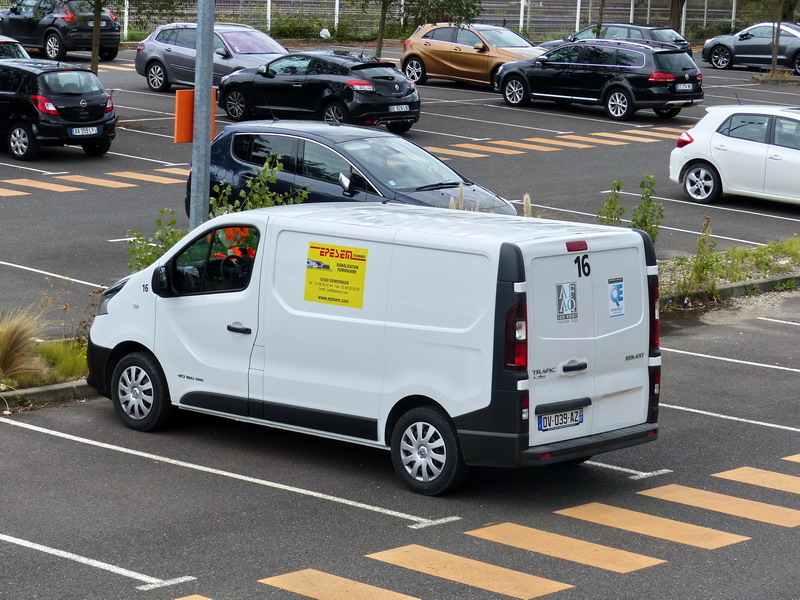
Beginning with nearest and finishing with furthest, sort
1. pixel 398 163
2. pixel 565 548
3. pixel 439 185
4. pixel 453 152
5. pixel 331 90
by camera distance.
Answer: pixel 565 548
pixel 439 185
pixel 398 163
pixel 453 152
pixel 331 90

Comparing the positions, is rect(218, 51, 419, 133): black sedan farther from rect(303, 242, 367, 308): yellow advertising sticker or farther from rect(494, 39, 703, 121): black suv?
rect(303, 242, 367, 308): yellow advertising sticker

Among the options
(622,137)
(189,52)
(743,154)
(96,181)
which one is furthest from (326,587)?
(189,52)

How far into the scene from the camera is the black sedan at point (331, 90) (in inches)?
1041

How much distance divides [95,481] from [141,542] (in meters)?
1.28

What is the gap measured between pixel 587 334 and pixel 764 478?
1811 millimetres

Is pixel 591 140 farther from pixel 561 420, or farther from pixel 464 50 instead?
pixel 561 420

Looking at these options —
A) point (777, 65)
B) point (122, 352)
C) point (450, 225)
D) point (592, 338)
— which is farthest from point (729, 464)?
point (777, 65)

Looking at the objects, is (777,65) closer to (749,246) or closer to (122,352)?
(749,246)

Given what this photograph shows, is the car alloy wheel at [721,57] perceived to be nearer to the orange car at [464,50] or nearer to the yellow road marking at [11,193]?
the orange car at [464,50]

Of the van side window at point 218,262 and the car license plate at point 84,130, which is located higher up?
the van side window at point 218,262

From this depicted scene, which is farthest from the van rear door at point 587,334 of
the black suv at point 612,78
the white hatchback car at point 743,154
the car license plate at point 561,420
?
the black suv at point 612,78

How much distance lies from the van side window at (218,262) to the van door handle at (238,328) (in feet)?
0.83

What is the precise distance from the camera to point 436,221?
8.97 metres

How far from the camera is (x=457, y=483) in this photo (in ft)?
27.9
